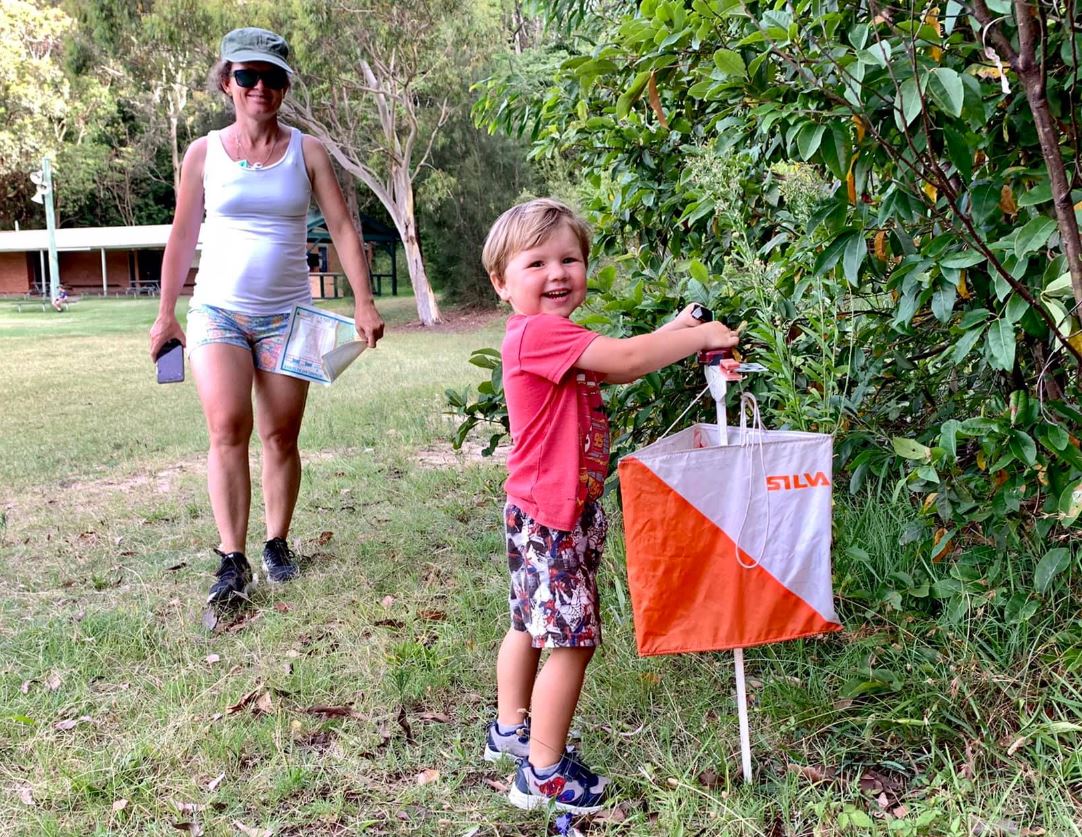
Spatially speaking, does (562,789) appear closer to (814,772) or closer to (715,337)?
(814,772)

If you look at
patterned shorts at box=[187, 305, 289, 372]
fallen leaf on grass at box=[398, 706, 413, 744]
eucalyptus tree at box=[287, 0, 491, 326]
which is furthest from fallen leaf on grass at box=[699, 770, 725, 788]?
eucalyptus tree at box=[287, 0, 491, 326]

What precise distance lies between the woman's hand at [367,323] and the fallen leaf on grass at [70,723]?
171cm

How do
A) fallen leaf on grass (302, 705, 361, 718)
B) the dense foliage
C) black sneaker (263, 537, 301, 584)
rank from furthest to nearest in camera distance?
black sneaker (263, 537, 301, 584) → fallen leaf on grass (302, 705, 361, 718) → the dense foliage

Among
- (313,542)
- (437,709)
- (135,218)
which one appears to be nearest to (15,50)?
(135,218)

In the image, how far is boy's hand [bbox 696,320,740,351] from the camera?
2.20 metres

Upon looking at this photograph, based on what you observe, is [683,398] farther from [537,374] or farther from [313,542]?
[313,542]

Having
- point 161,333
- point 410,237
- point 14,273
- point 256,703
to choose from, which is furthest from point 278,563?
point 14,273

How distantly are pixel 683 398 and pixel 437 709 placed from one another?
4.14ft

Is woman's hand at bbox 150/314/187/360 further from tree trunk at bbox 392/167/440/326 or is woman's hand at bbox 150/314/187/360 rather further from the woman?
tree trunk at bbox 392/167/440/326

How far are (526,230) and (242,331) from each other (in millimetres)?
1844

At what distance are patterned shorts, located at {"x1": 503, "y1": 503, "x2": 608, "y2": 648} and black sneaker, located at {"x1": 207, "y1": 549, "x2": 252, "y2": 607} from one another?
167 centimetres

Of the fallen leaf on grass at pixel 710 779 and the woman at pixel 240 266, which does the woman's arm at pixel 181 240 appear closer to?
the woman at pixel 240 266

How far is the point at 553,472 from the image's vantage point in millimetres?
2379

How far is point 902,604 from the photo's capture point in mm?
2803
